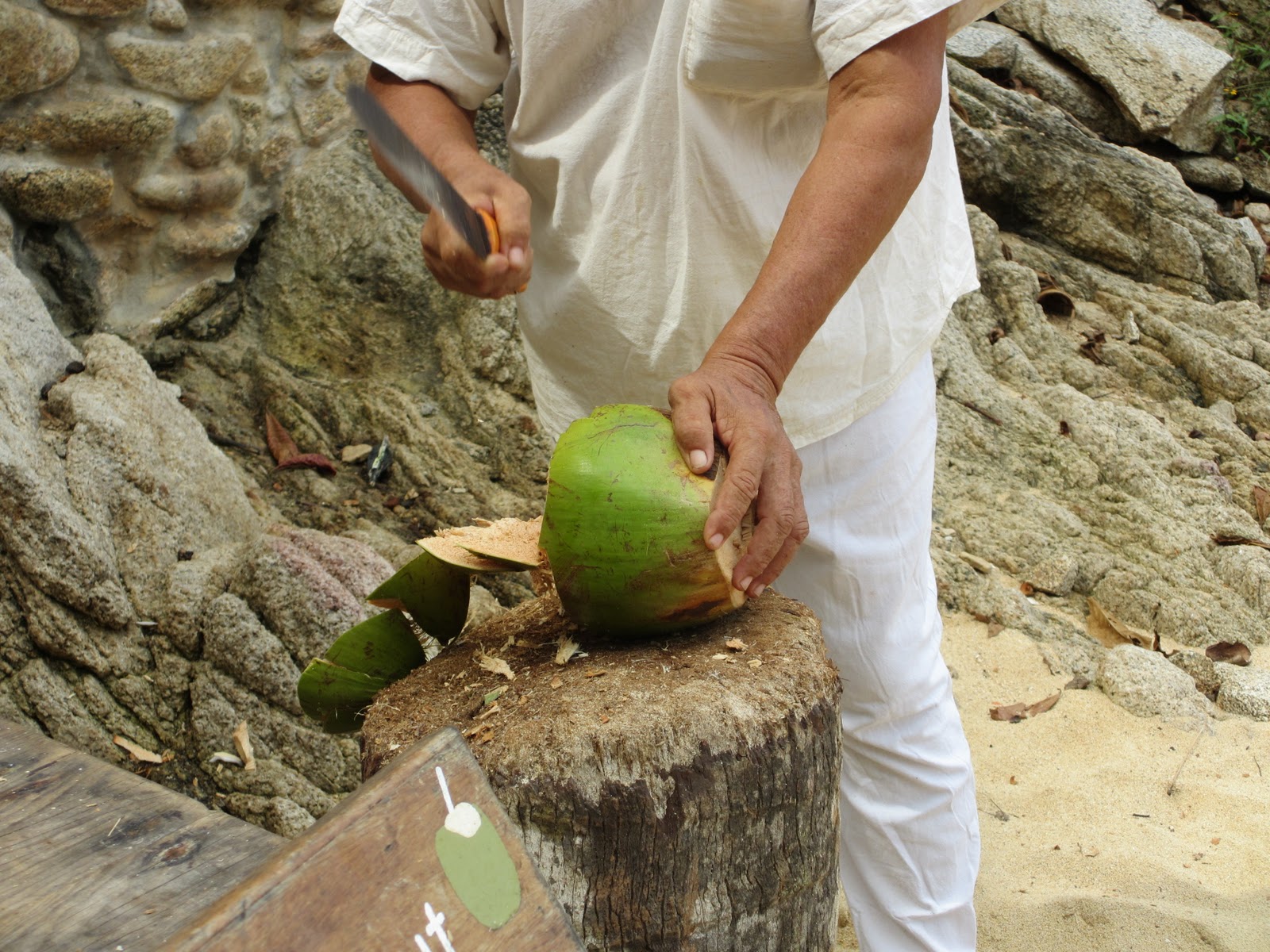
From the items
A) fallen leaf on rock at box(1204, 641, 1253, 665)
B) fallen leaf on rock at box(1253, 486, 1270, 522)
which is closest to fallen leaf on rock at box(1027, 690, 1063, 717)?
fallen leaf on rock at box(1204, 641, 1253, 665)

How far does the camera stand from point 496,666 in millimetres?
1419

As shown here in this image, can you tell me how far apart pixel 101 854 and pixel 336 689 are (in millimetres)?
472

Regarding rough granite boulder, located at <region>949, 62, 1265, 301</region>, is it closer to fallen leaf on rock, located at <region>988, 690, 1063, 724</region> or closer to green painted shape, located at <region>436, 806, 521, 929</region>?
fallen leaf on rock, located at <region>988, 690, 1063, 724</region>

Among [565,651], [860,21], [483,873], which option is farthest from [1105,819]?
[483,873]

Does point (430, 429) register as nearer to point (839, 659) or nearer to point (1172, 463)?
point (839, 659)

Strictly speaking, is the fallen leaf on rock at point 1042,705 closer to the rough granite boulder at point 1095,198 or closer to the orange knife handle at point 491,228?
the orange knife handle at point 491,228

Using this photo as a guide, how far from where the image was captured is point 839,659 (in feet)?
5.88

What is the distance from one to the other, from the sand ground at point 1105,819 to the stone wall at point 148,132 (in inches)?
91.1

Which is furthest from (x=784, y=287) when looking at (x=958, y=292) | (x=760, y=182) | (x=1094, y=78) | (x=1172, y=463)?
(x=1094, y=78)

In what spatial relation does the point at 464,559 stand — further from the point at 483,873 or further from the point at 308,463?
the point at 308,463

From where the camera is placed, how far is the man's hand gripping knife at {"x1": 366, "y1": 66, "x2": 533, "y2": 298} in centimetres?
152

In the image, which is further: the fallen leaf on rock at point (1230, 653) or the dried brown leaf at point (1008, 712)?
the fallen leaf on rock at point (1230, 653)

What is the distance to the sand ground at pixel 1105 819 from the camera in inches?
92.5

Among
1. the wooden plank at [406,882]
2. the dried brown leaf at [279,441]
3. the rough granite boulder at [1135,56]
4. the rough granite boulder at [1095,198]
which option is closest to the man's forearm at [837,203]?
the wooden plank at [406,882]
